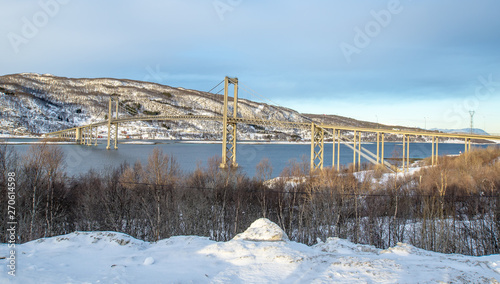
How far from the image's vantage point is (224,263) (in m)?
5.20

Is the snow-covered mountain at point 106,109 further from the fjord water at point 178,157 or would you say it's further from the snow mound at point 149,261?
the snow mound at point 149,261

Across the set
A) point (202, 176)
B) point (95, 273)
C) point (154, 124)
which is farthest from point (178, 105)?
point (95, 273)

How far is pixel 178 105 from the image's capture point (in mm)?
166125

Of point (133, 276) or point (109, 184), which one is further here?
point (109, 184)

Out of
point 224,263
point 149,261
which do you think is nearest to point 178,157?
point 149,261

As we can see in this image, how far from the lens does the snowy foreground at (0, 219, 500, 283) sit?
4.54 metres

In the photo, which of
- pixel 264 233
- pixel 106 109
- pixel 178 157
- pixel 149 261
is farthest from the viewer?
pixel 106 109

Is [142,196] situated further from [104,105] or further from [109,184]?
[104,105]

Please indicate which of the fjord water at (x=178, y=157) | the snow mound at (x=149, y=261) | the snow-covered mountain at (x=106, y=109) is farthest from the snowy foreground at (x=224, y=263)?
the snow-covered mountain at (x=106, y=109)

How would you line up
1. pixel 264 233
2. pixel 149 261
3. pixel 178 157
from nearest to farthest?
1. pixel 149 261
2. pixel 264 233
3. pixel 178 157

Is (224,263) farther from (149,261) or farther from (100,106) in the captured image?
(100,106)

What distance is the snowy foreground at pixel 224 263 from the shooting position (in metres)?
4.54

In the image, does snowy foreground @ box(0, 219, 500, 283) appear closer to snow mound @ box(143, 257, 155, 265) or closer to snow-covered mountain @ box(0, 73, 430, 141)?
snow mound @ box(143, 257, 155, 265)

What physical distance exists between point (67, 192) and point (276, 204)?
12.9m
